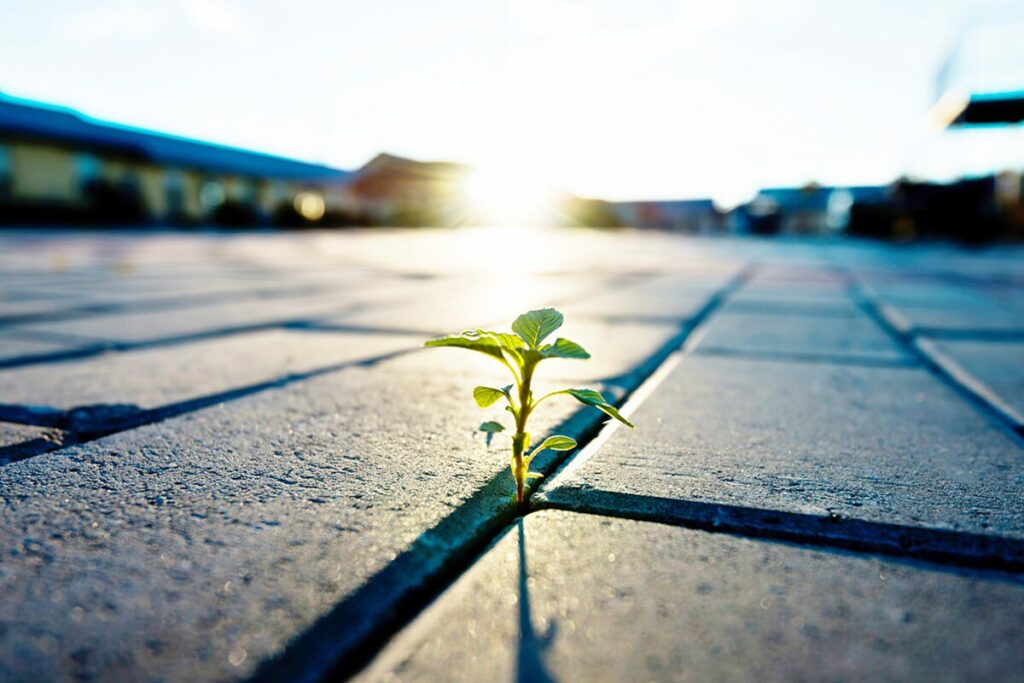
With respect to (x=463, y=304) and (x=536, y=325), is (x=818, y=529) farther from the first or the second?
(x=463, y=304)

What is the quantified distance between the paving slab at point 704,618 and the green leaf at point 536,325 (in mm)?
205

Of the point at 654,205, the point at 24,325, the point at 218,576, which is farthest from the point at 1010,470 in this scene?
the point at 654,205

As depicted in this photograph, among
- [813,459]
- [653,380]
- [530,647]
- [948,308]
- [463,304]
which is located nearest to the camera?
[530,647]

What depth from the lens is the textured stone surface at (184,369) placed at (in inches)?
49.4

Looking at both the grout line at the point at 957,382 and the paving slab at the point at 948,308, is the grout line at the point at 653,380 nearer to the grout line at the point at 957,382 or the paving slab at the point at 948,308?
the grout line at the point at 957,382

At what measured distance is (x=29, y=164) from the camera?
20297mm

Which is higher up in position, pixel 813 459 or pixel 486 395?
pixel 486 395

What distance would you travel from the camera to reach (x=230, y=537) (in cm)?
66

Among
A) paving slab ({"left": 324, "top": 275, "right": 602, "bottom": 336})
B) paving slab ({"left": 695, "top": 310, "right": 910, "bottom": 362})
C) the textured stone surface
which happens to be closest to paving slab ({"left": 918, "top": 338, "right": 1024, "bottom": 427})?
paving slab ({"left": 695, "top": 310, "right": 910, "bottom": 362})

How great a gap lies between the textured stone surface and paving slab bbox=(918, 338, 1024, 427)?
1.34 metres

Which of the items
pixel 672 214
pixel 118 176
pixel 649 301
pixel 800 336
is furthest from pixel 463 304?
pixel 672 214

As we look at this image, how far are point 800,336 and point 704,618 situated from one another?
1874 mm

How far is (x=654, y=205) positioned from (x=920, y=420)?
58.2 meters

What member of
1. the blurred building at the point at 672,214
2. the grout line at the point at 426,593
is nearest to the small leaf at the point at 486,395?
the grout line at the point at 426,593
